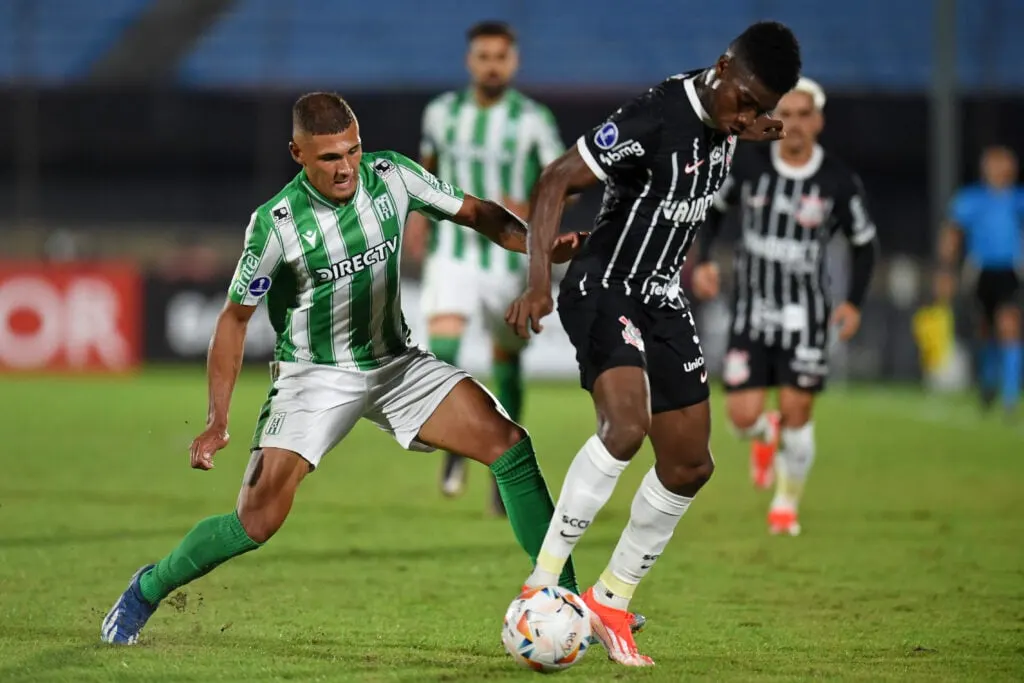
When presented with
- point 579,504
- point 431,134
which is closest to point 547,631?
point 579,504

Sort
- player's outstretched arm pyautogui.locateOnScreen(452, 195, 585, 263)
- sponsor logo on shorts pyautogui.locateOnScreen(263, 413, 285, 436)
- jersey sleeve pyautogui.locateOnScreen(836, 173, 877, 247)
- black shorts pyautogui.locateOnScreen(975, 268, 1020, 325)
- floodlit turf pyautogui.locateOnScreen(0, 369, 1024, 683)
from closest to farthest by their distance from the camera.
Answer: floodlit turf pyautogui.locateOnScreen(0, 369, 1024, 683) < sponsor logo on shorts pyautogui.locateOnScreen(263, 413, 285, 436) < player's outstretched arm pyautogui.locateOnScreen(452, 195, 585, 263) < jersey sleeve pyautogui.locateOnScreen(836, 173, 877, 247) < black shorts pyautogui.locateOnScreen(975, 268, 1020, 325)

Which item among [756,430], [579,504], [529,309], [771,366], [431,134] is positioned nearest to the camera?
[529,309]

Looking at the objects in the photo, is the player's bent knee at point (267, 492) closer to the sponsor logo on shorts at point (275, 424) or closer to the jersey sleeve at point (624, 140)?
the sponsor logo on shorts at point (275, 424)

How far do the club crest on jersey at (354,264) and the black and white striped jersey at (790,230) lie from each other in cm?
298

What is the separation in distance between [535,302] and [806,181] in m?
3.44

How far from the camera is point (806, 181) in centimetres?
766

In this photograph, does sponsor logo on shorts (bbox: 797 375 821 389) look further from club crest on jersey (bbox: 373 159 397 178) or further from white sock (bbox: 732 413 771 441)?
club crest on jersey (bbox: 373 159 397 178)

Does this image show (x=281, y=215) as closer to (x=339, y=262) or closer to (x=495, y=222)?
(x=339, y=262)

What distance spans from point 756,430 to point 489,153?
2001 mm

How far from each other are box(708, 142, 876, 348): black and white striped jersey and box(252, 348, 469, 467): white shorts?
289cm

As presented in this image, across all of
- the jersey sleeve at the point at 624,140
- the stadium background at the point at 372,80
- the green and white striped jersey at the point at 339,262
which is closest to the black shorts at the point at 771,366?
the green and white striped jersey at the point at 339,262

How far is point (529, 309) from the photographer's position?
455 cm

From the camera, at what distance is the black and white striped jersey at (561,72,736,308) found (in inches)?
190

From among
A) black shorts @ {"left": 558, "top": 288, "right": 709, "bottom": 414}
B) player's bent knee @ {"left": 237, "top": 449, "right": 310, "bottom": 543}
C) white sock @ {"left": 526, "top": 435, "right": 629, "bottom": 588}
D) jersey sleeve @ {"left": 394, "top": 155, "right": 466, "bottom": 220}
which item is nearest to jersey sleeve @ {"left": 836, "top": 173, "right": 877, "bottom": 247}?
black shorts @ {"left": 558, "top": 288, "right": 709, "bottom": 414}
